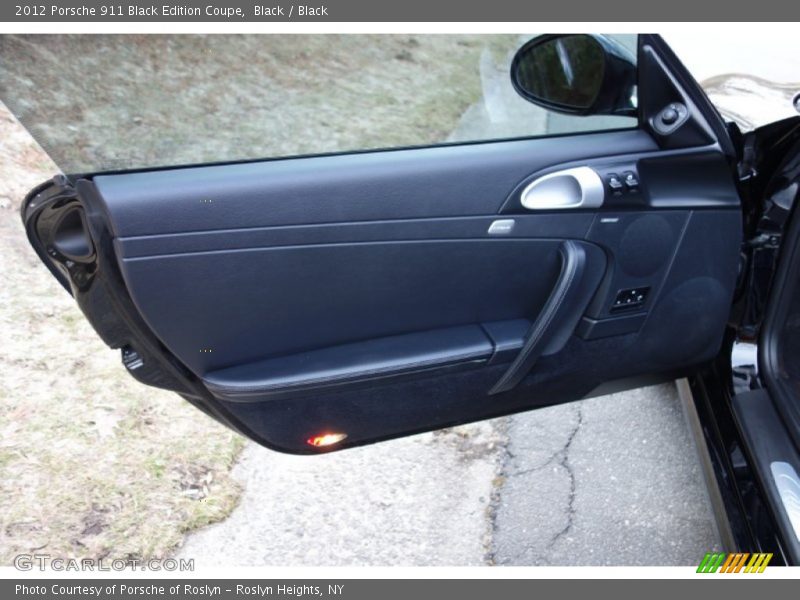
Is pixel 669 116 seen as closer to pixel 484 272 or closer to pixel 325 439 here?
pixel 484 272

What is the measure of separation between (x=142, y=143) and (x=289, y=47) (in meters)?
0.40

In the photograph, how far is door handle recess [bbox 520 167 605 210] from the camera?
Result: 69.6 inches

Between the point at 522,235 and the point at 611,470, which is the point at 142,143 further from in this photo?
the point at 611,470

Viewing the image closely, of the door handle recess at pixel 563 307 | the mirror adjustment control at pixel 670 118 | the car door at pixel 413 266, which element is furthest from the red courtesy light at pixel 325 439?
the mirror adjustment control at pixel 670 118

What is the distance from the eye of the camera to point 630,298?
6.32 ft

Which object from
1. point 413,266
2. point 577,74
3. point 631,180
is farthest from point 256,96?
point 631,180

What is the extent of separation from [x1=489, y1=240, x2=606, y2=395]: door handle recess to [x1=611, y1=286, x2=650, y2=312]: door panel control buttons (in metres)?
0.08

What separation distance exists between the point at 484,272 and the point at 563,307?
0.22 metres

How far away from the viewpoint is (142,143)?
1.57 meters

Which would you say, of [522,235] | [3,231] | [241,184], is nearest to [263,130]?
[241,184]

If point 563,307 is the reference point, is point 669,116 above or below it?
above

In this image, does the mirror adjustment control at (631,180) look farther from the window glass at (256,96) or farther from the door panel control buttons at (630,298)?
the door panel control buttons at (630,298)

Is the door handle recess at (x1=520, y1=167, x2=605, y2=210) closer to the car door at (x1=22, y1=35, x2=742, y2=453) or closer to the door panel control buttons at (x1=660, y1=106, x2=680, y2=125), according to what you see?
the car door at (x1=22, y1=35, x2=742, y2=453)

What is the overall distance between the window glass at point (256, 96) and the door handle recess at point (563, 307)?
301mm
